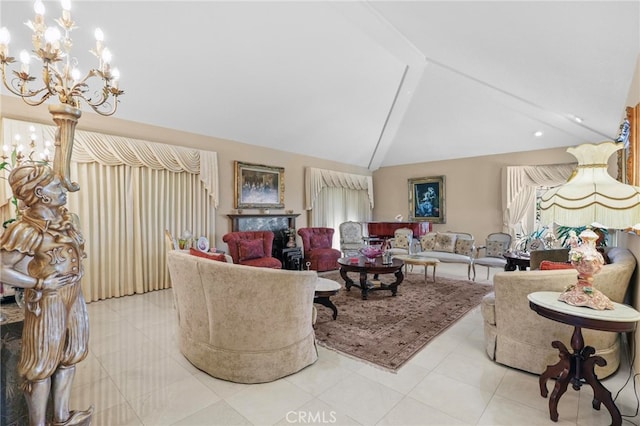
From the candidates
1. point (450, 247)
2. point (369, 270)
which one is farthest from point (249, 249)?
point (450, 247)

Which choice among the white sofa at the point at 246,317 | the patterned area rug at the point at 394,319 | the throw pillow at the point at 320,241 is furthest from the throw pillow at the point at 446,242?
the white sofa at the point at 246,317

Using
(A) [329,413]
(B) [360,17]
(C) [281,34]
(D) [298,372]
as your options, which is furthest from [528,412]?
(C) [281,34]

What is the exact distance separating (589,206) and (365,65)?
409 cm

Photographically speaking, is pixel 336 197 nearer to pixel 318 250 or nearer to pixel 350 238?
pixel 350 238

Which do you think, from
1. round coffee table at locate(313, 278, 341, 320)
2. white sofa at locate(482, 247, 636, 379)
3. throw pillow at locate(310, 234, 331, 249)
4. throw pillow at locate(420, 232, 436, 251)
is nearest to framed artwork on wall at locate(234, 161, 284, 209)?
throw pillow at locate(310, 234, 331, 249)

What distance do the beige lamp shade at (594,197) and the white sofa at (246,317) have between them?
1.79 meters

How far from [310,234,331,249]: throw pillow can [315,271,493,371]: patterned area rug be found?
1.84 metres

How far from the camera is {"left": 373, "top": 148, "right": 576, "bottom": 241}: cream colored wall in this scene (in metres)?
6.81

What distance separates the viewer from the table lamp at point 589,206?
5.57ft

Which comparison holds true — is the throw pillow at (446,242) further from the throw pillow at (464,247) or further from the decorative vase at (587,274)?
the decorative vase at (587,274)

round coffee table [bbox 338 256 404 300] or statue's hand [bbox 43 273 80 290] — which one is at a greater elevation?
statue's hand [bbox 43 273 80 290]

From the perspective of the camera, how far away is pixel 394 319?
11.7 ft

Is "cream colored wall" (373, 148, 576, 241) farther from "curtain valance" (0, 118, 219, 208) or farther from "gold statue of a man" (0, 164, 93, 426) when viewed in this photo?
"gold statue of a man" (0, 164, 93, 426)

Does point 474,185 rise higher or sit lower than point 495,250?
higher
